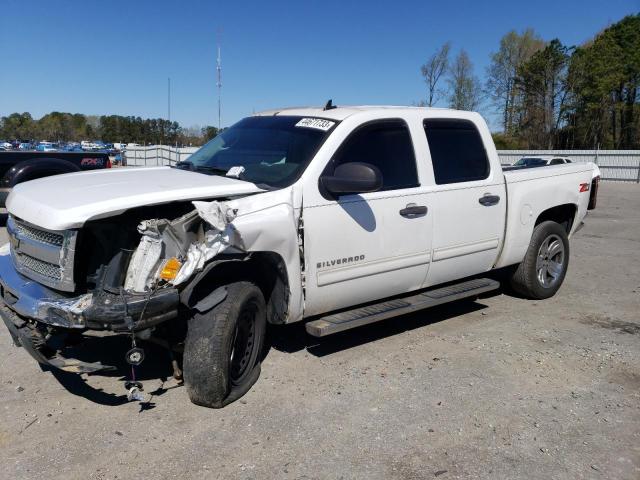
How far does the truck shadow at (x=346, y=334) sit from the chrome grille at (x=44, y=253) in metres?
1.99

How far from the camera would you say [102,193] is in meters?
3.56

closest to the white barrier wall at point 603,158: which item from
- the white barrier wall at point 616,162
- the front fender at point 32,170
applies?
the white barrier wall at point 616,162

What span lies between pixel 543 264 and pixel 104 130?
296 ft

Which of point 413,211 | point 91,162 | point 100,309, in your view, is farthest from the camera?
point 91,162

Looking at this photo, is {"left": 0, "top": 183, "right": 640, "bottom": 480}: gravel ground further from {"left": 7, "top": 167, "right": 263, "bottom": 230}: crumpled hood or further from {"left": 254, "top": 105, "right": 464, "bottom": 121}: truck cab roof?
{"left": 254, "top": 105, "right": 464, "bottom": 121}: truck cab roof

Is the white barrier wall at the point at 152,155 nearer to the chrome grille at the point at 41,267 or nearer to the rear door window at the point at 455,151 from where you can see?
the rear door window at the point at 455,151

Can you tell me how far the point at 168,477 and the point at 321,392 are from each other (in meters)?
1.34

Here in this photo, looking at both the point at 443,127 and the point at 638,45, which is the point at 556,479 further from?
the point at 638,45

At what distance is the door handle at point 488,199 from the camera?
5.33 metres

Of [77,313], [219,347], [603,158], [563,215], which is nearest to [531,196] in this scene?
[563,215]

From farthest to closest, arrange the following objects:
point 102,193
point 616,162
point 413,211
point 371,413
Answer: point 616,162, point 413,211, point 371,413, point 102,193

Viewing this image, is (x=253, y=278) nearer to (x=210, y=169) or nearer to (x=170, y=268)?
(x=170, y=268)

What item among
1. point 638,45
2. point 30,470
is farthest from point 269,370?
point 638,45

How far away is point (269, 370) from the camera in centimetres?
445
